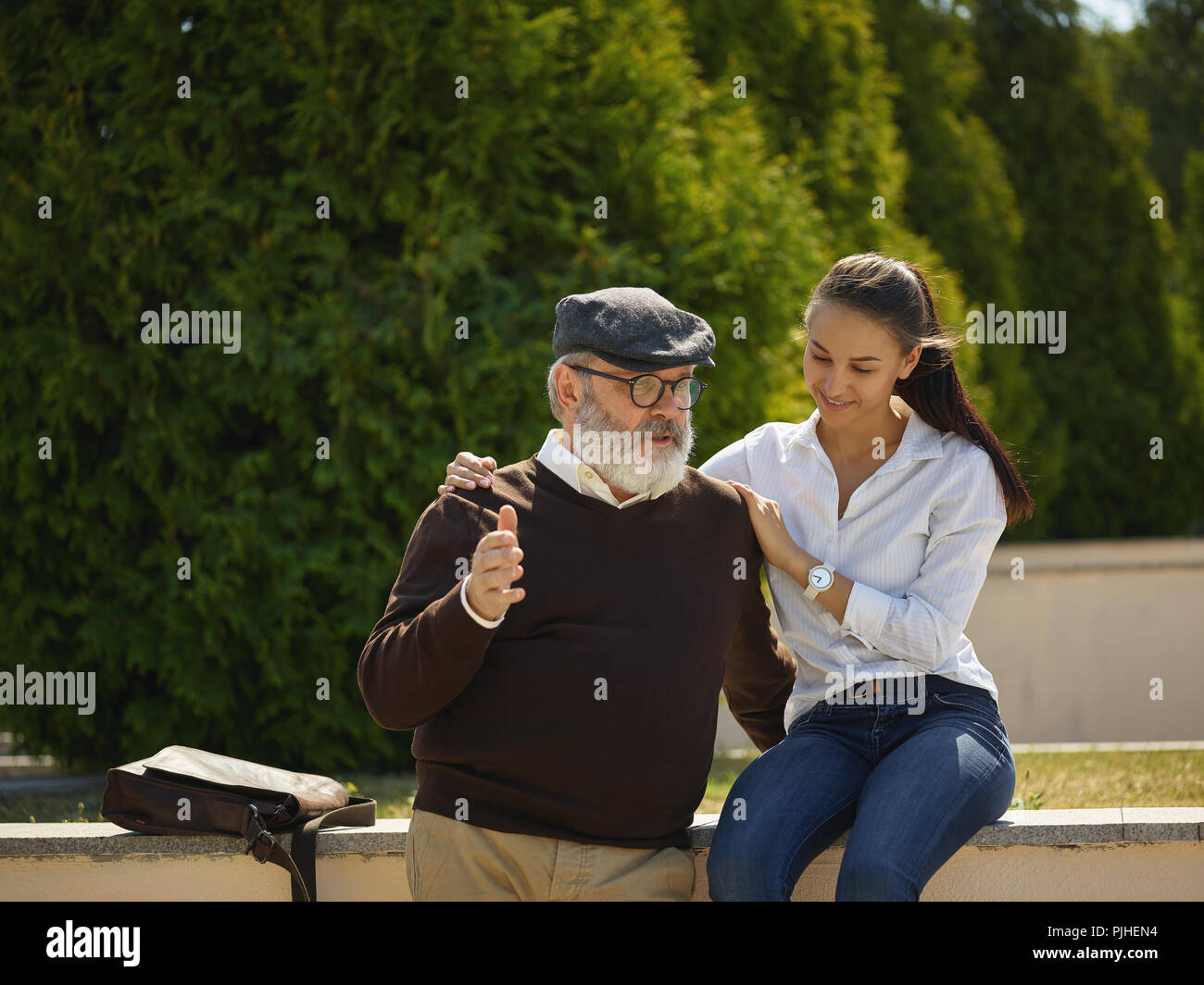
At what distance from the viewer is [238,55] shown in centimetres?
504

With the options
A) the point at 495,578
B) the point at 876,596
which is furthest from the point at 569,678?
the point at 876,596

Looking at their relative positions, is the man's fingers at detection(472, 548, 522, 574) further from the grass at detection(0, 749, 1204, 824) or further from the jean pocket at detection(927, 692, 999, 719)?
the grass at detection(0, 749, 1204, 824)

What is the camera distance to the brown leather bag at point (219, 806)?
3012mm

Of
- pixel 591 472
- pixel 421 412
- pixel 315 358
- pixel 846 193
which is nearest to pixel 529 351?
pixel 421 412

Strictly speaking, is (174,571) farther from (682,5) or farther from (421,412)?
(682,5)

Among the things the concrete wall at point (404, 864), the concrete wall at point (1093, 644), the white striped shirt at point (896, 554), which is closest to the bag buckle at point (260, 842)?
the concrete wall at point (404, 864)

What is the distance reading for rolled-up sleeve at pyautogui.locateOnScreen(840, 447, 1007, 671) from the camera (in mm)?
2812

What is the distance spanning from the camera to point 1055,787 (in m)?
4.73

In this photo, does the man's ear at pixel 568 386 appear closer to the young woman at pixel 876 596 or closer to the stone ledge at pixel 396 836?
the young woman at pixel 876 596

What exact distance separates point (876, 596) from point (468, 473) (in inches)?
37.5

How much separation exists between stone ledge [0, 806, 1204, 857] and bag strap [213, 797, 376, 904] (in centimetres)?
4

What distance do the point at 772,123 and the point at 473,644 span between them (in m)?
6.72

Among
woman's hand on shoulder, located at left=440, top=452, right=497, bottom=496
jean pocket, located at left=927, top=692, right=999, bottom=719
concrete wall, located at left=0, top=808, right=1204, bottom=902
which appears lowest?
concrete wall, located at left=0, top=808, right=1204, bottom=902

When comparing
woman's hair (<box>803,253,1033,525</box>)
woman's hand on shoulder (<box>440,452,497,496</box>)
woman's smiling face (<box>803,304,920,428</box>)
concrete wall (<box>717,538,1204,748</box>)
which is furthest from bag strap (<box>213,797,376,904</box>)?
concrete wall (<box>717,538,1204,748</box>)
